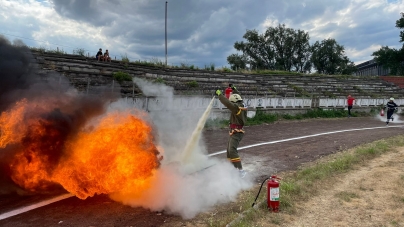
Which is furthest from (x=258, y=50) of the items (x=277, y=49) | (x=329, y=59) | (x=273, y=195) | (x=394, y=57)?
(x=273, y=195)

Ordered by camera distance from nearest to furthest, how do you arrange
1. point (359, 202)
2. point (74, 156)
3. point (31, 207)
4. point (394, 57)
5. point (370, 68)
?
1. point (31, 207)
2. point (74, 156)
3. point (359, 202)
4. point (394, 57)
5. point (370, 68)

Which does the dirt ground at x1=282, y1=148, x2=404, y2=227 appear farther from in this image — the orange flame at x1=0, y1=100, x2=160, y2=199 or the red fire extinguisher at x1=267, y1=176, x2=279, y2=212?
the orange flame at x1=0, y1=100, x2=160, y2=199

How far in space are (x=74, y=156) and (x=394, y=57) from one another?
63.9 meters


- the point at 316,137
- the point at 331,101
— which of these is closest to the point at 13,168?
the point at 316,137

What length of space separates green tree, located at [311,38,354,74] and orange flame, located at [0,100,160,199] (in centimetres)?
6092

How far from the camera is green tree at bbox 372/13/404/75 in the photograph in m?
53.5

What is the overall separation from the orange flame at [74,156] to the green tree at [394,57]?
61.1m

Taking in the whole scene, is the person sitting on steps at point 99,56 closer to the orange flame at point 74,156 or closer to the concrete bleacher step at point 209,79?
the concrete bleacher step at point 209,79

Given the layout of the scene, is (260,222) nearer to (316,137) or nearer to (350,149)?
(350,149)

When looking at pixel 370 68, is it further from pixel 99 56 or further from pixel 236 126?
pixel 236 126

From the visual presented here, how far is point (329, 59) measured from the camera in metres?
60.0

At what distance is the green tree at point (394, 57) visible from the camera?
53500 millimetres

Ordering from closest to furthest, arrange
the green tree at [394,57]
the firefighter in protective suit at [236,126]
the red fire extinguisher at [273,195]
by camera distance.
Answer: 1. the red fire extinguisher at [273,195]
2. the firefighter in protective suit at [236,126]
3. the green tree at [394,57]

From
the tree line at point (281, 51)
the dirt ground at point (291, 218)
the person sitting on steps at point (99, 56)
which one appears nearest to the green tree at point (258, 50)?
the tree line at point (281, 51)
